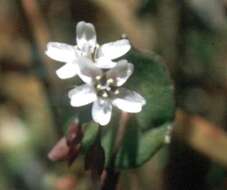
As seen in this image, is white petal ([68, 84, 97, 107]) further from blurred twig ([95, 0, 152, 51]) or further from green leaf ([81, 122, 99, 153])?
blurred twig ([95, 0, 152, 51])

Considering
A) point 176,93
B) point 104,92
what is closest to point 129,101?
point 104,92

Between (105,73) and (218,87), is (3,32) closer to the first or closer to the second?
(218,87)

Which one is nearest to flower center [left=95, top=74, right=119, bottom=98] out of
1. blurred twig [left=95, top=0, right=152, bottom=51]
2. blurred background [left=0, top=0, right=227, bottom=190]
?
blurred background [left=0, top=0, right=227, bottom=190]

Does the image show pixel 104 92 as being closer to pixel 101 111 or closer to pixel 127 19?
pixel 101 111

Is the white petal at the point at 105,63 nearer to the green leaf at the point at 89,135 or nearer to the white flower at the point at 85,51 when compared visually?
the white flower at the point at 85,51

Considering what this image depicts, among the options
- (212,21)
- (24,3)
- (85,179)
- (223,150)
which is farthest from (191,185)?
(24,3)

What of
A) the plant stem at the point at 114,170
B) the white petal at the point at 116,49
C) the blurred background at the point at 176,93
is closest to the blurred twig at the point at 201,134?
the blurred background at the point at 176,93
